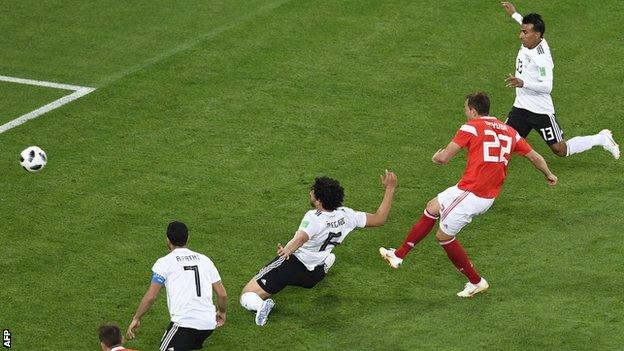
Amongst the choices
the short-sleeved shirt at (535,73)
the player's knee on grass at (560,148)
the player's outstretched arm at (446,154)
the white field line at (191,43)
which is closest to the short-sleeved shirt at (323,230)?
the player's outstretched arm at (446,154)

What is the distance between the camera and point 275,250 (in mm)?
16281

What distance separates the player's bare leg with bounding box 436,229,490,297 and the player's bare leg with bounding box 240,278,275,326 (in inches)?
85.7

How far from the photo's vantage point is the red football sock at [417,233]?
15.5 m

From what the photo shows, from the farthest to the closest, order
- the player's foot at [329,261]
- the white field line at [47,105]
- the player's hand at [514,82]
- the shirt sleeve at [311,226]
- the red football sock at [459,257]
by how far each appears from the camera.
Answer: the white field line at [47,105] < the player's hand at [514,82] < the player's foot at [329,261] < the red football sock at [459,257] < the shirt sleeve at [311,226]

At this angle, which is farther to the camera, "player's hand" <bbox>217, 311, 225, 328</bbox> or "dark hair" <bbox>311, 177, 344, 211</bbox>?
"dark hair" <bbox>311, 177, 344, 211</bbox>

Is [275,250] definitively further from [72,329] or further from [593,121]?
[593,121]

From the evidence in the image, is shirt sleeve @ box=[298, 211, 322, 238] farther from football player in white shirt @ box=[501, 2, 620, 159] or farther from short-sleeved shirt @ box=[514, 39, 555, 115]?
short-sleeved shirt @ box=[514, 39, 555, 115]

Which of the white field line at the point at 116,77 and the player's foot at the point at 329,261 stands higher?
the white field line at the point at 116,77

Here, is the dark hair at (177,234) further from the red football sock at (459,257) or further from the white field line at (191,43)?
the white field line at (191,43)

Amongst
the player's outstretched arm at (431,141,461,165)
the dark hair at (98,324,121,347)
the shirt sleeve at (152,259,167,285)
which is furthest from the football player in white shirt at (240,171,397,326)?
the dark hair at (98,324,121,347)

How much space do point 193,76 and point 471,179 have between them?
7.72m

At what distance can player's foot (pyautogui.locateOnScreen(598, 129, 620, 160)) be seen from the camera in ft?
59.4

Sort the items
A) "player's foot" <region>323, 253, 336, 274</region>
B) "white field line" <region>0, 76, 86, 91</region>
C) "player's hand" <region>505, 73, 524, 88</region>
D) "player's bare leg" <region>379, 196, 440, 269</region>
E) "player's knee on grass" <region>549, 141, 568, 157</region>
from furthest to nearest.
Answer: "white field line" <region>0, 76, 86, 91</region>, "player's knee on grass" <region>549, 141, 568, 157</region>, "player's hand" <region>505, 73, 524, 88</region>, "player's bare leg" <region>379, 196, 440, 269</region>, "player's foot" <region>323, 253, 336, 274</region>

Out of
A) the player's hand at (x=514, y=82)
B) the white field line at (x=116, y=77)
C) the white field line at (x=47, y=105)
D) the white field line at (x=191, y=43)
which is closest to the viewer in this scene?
the player's hand at (x=514, y=82)
